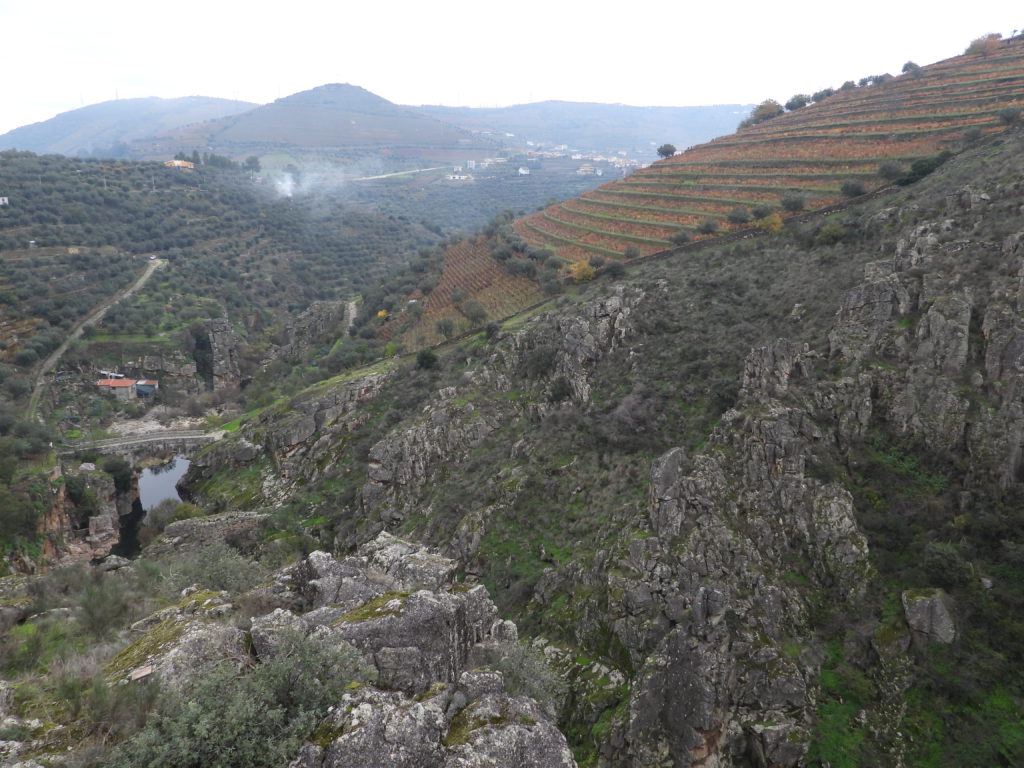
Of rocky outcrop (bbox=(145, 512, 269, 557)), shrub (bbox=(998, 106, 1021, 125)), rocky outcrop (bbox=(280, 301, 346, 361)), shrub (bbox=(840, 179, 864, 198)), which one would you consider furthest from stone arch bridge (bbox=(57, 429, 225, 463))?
shrub (bbox=(998, 106, 1021, 125))

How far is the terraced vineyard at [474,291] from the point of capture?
1937 inches

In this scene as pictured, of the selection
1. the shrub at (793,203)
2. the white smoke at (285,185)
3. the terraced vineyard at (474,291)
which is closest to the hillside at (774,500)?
the shrub at (793,203)

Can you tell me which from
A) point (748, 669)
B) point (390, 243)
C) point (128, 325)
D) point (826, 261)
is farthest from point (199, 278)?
point (748, 669)

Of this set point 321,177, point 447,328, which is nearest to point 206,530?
point 447,328

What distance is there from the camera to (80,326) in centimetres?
6431

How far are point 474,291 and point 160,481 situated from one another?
111 feet

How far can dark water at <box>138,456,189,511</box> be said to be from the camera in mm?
47594

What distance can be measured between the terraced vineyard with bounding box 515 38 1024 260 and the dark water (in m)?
41.2

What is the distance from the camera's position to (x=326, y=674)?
8242 millimetres

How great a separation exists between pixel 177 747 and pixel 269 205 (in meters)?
128

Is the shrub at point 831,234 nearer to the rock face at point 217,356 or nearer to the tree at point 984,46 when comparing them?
the tree at point 984,46

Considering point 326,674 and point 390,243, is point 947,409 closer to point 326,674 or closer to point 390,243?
Result: point 326,674

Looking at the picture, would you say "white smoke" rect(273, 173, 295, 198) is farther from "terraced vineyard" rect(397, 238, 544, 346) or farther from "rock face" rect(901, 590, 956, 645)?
"rock face" rect(901, 590, 956, 645)

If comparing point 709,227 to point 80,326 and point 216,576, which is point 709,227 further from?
point 80,326
